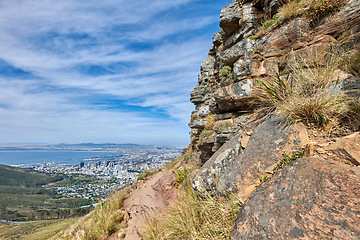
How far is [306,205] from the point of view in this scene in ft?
6.56

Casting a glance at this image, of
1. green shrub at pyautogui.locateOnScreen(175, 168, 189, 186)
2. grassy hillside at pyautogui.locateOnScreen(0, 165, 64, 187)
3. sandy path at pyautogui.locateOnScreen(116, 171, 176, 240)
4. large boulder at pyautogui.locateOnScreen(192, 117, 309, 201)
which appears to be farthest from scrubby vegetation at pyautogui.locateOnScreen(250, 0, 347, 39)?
grassy hillside at pyautogui.locateOnScreen(0, 165, 64, 187)

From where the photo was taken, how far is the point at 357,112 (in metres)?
2.76

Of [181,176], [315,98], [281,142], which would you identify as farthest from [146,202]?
[315,98]

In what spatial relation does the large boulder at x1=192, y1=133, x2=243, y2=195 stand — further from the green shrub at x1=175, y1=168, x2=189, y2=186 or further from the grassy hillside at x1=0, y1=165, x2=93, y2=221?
the grassy hillside at x1=0, y1=165, x2=93, y2=221

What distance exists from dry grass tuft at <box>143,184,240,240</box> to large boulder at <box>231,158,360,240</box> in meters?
0.44

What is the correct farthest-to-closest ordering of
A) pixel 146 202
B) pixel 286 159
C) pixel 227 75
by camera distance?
pixel 227 75, pixel 146 202, pixel 286 159

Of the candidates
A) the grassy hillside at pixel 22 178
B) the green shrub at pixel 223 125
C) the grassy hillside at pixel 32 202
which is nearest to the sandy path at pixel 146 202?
the green shrub at pixel 223 125

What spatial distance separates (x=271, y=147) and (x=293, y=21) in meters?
5.23

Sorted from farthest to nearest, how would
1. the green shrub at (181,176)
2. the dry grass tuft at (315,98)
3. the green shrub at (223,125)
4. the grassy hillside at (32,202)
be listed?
1. the grassy hillside at (32,202)
2. the green shrub at (181,176)
3. the green shrub at (223,125)
4. the dry grass tuft at (315,98)

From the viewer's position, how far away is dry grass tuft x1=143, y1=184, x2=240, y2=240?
2842mm

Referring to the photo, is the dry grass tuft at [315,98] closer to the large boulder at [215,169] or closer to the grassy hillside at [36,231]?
the large boulder at [215,169]

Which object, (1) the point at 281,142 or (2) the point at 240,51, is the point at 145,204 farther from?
(2) the point at 240,51

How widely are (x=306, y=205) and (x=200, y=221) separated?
217 cm

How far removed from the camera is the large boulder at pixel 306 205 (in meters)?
1.71
